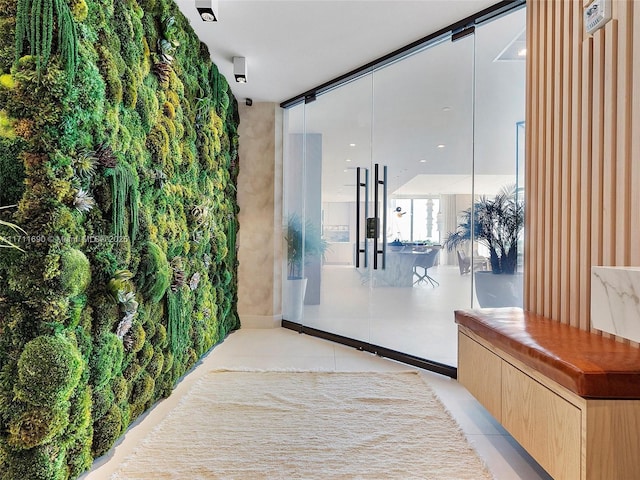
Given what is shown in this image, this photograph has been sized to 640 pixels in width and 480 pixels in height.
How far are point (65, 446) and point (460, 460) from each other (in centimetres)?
175

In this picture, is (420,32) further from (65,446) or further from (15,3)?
(65,446)

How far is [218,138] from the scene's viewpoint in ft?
11.5

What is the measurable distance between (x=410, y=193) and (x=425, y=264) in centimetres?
64

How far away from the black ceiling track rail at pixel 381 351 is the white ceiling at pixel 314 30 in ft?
8.75

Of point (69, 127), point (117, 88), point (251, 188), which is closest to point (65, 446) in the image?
point (69, 127)

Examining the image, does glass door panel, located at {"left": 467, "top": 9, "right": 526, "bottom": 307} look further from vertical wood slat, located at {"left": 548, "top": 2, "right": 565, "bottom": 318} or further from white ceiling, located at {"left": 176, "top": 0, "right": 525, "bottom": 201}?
vertical wood slat, located at {"left": 548, "top": 2, "right": 565, "bottom": 318}

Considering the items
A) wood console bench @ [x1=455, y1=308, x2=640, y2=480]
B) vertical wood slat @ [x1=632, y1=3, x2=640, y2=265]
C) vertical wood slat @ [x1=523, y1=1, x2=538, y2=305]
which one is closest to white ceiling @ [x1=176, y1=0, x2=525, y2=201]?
vertical wood slat @ [x1=523, y1=1, x2=538, y2=305]

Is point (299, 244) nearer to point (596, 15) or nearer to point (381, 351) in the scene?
point (381, 351)

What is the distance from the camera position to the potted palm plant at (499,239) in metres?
2.63

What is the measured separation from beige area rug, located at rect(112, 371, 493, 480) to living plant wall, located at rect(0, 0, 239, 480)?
0.92ft

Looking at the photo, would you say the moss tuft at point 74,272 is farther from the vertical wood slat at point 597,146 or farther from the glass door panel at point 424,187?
the glass door panel at point 424,187

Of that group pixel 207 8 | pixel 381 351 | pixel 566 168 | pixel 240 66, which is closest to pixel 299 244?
pixel 381 351

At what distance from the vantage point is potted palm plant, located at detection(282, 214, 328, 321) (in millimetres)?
4270

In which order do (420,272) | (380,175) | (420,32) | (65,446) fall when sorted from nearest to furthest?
1. (65,446)
2. (420,32)
3. (420,272)
4. (380,175)
